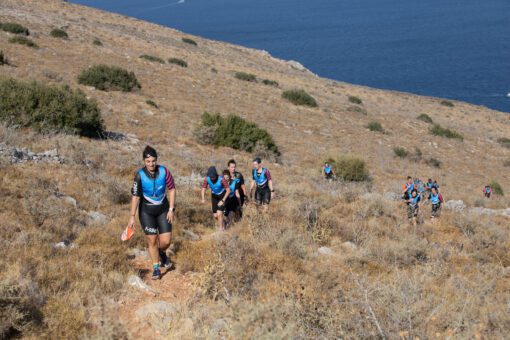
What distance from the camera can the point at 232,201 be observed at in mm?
8656

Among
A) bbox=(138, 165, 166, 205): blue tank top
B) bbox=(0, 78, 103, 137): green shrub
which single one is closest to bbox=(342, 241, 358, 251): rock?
bbox=(138, 165, 166, 205): blue tank top

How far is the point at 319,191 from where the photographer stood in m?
13.3

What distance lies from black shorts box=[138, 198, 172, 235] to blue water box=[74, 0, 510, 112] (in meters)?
64.9

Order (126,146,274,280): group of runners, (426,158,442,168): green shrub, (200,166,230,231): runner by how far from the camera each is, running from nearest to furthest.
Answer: (126,146,274,280): group of runners < (200,166,230,231): runner < (426,158,442,168): green shrub

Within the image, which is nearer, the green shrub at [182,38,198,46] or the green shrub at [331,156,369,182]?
the green shrub at [331,156,369,182]

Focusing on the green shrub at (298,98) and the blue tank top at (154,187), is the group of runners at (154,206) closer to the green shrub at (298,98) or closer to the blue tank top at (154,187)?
the blue tank top at (154,187)

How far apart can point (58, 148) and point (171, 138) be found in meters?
6.93

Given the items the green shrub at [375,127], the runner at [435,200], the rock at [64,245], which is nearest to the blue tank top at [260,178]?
the rock at [64,245]

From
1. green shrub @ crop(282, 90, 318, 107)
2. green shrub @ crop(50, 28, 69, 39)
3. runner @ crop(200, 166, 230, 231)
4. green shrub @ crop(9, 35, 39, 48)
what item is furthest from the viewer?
green shrub @ crop(282, 90, 318, 107)

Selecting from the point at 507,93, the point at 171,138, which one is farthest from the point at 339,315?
the point at 507,93

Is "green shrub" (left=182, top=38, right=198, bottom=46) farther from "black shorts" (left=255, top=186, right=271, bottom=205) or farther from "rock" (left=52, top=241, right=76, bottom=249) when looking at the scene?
"rock" (left=52, top=241, right=76, bottom=249)

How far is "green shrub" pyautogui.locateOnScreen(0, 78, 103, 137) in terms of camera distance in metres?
13.4

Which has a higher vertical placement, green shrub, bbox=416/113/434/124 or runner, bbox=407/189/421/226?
green shrub, bbox=416/113/434/124

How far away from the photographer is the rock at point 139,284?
5.54 meters
